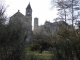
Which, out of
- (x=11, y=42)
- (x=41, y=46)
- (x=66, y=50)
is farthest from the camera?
(x=41, y=46)

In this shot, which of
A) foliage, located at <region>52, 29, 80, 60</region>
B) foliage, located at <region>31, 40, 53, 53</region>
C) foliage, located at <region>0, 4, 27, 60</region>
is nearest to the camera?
foliage, located at <region>0, 4, 27, 60</region>

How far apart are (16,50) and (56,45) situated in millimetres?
3126

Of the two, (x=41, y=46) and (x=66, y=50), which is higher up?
(x=66, y=50)

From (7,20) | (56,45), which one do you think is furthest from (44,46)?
(7,20)

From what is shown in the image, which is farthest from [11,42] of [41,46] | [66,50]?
[41,46]

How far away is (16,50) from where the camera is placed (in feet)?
29.0

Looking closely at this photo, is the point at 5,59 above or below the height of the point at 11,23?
below

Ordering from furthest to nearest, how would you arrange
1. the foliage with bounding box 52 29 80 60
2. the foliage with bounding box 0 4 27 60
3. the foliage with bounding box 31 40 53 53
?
the foliage with bounding box 31 40 53 53, the foliage with bounding box 52 29 80 60, the foliage with bounding box 0 4 27 60

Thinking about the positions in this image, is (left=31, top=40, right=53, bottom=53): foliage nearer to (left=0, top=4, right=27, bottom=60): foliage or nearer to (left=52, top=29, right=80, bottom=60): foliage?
(left=52, top=29, right=80, bottom=60): foliage

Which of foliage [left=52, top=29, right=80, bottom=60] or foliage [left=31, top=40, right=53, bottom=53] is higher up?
foliage [left=52, top=29, right=80, bottom=60]

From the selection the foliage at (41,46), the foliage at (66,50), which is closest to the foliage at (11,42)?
the foliage at (66,50)

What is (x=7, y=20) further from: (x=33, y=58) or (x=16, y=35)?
(x=33, y=58)

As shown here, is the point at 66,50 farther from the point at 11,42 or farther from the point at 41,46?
the point at 41,46

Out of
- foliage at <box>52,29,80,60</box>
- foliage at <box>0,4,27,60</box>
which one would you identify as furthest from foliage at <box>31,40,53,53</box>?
foliage at <box>0,4,27,60</box>
